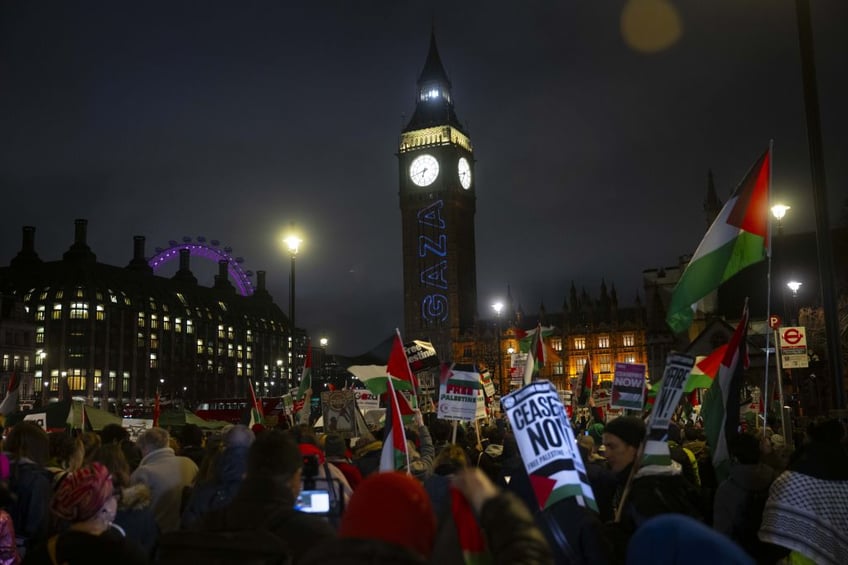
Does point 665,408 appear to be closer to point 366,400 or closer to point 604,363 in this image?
point 366,400

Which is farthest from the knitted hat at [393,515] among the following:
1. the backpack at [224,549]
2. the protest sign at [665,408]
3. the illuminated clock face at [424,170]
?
the illuminated clock face at [424,170]

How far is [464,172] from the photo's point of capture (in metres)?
131

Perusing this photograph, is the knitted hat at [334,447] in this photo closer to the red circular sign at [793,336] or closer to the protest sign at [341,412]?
the protest sign at [341,412]

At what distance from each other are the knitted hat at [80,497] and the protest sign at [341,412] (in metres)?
12.2

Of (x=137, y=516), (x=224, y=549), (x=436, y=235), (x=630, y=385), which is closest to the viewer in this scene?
(x=224, y=549)

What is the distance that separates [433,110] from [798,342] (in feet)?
394

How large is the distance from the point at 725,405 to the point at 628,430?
236 cm

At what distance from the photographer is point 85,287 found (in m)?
115

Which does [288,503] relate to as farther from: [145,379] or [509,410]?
[145,379]

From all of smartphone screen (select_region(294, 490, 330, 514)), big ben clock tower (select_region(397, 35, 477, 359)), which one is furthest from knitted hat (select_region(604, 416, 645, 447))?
big ben clock tower (select_region(397, 35, 477, 359))

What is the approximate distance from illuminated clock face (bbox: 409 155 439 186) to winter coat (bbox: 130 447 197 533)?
11954cm

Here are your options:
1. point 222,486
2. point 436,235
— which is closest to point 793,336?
point 222,486

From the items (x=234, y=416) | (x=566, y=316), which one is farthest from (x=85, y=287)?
(x=234, y=416)

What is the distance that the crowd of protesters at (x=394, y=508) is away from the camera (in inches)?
113
